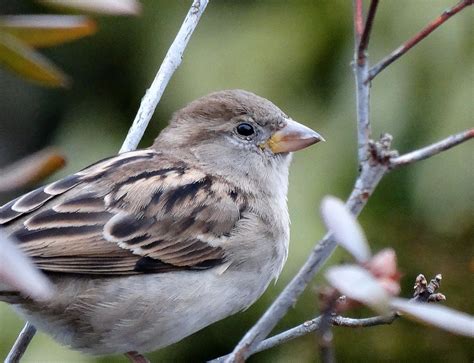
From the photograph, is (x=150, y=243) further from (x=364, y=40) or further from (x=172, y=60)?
(x=364, y=40)

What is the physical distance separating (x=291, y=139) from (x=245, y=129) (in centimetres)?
16

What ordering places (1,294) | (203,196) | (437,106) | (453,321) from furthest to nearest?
(437,106) → (203,196) → (1,294) → (453,321)

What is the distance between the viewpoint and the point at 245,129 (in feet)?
8.73

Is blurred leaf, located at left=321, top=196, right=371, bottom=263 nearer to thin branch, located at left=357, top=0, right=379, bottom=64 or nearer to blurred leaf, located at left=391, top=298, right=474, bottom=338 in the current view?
blurred leaf, located at left=391, top=298, right=474, bottom=338

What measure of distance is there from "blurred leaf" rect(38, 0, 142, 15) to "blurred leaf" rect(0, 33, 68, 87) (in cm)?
8

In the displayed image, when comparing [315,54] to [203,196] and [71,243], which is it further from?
[71,243]

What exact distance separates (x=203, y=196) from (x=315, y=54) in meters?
1.64

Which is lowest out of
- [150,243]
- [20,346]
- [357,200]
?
[20,346]

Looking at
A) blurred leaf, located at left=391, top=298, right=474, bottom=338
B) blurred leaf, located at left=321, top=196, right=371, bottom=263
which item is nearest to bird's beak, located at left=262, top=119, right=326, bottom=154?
blurred leaf, located at left=321, top=196, right=371, bottom=263

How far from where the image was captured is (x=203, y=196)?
2.43 meters

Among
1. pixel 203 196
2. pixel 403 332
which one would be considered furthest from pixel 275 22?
pixel 203 196

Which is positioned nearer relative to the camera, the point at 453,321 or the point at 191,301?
the point at 453,321

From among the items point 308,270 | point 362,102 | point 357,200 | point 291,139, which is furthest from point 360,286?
point 291,139

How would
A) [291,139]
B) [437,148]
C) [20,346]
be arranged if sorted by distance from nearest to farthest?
[437,148] → [20,346] → [291,139]
